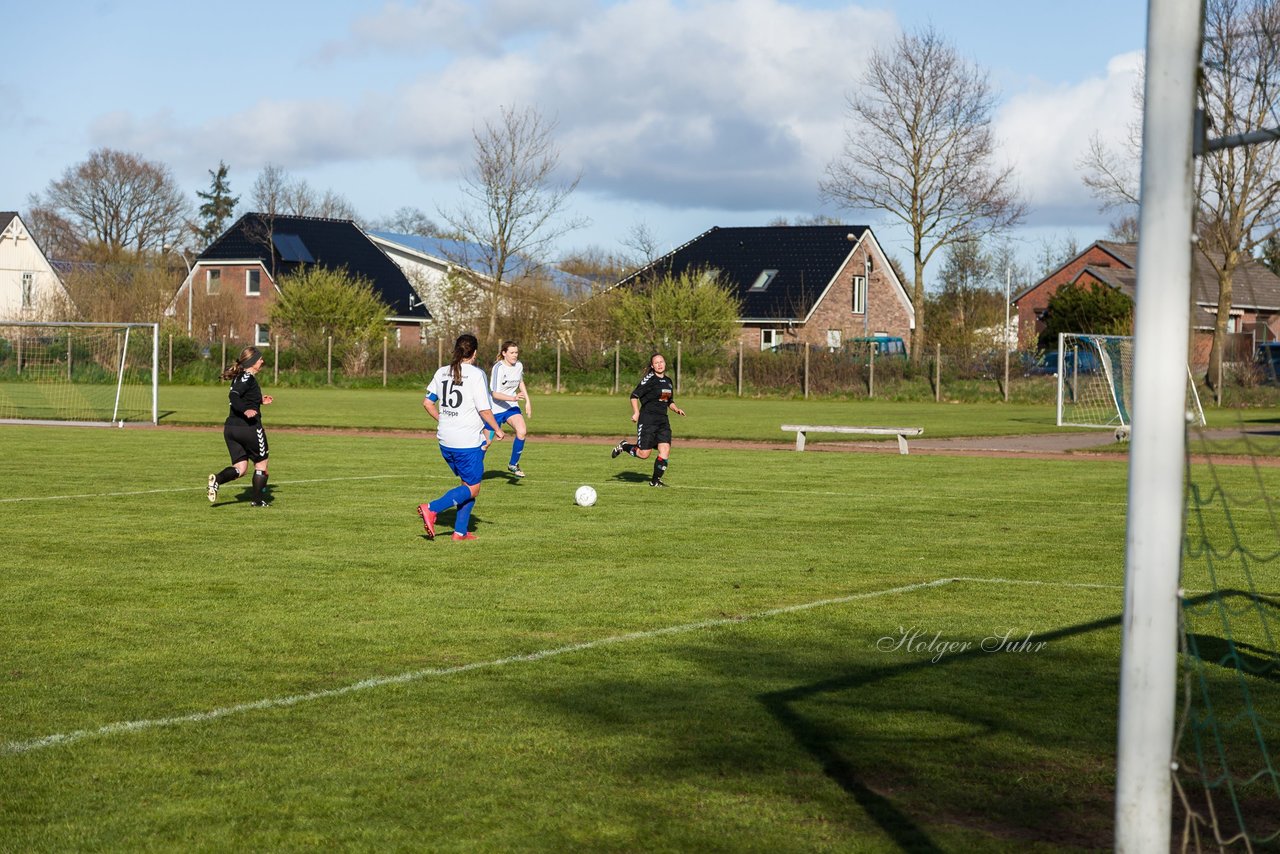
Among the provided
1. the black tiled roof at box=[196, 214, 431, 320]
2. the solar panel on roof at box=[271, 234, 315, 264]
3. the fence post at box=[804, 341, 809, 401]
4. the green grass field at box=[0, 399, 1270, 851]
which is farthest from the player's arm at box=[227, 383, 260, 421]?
the solar panel on roof at box=[271, 234, 315, 264]

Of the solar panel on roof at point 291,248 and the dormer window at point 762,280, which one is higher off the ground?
the solar panel on roof at point 291,248

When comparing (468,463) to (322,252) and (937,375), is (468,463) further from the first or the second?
(322,252)

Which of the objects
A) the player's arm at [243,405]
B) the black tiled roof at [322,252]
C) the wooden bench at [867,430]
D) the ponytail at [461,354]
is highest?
the black tiled roof at [322,252]

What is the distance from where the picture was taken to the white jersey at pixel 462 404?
1203cm

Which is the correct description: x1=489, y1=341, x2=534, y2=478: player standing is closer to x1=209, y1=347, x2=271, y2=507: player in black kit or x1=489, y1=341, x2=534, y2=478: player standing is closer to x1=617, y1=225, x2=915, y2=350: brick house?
x1=209, y1=347, x2=271, y2=507: player in black kit

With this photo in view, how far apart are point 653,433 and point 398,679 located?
35.1ft

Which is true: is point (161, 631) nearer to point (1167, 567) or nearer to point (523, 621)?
point (523, 621)

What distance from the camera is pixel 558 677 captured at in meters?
7.34

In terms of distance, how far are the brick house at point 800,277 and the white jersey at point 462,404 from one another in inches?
2132

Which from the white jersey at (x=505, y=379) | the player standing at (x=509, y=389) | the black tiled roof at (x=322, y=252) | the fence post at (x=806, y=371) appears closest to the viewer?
the player standing at (x=509, y=389)

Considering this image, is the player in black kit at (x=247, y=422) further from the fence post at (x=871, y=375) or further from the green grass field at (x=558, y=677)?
the fence post at (x=871, y=375)

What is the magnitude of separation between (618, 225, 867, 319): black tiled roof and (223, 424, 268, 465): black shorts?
52.4 m

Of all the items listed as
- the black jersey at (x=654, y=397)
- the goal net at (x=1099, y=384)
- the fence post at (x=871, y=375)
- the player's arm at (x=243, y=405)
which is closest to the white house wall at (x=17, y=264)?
the fence post at (x=871, y=375)

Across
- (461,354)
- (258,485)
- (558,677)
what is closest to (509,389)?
(258,485)
